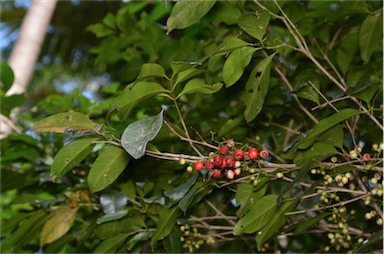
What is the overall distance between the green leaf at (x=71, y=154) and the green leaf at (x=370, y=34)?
2.02 ft

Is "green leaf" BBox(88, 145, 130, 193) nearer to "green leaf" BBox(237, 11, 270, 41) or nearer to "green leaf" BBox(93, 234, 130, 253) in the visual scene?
"green leaf" BBox(93, 234, 130, 253)

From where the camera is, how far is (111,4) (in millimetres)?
3496

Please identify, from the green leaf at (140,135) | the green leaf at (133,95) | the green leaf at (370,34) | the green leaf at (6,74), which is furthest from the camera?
the green leaf at (6,74)

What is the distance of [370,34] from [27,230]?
34.2 inches

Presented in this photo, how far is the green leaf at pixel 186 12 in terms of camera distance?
2.72 ft

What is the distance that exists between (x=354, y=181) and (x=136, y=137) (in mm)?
560

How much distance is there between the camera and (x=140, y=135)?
732mm

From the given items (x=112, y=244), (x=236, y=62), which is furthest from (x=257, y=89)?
(x=112, y=244)

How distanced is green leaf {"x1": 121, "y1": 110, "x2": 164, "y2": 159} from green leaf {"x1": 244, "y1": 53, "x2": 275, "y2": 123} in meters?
0.21

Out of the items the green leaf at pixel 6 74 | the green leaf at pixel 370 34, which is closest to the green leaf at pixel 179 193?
the green leaf at pixel 370 34

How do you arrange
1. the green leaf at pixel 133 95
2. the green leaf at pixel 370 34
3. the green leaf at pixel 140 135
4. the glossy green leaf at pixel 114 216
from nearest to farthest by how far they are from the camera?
1. the green leaf at pixel 140 135
2. the green leaf at pixel 133 95
3. the glossy green leaf at pixel 114 216
4. the green leaf at pixel 370 34

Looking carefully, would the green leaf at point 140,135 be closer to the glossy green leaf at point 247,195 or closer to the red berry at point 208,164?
the red berry at point 208,164

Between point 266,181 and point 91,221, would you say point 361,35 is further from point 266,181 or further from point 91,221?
point 91,221

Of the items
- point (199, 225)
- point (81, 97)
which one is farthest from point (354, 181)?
point (81, 97)
